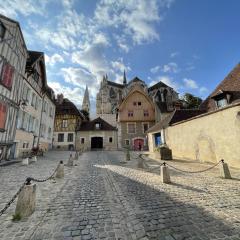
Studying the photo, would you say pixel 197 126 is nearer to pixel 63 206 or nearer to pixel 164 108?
pixel 63 206

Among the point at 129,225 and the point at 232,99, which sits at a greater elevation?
the point at 232,99

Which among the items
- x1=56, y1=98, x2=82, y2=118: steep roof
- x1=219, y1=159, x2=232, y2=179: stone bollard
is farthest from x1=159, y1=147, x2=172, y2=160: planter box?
x1=56, y1=98, x2=82, y2=118: steep roof

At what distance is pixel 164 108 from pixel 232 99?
16864 millimetres

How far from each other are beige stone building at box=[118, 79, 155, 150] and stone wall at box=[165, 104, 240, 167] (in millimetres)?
14276

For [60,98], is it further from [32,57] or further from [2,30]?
[2,30]

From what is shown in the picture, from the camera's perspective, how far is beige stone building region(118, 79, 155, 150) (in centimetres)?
2841

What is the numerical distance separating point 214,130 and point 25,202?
995 cm

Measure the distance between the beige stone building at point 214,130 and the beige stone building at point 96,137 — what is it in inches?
565

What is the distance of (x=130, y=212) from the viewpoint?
3551 millimetres

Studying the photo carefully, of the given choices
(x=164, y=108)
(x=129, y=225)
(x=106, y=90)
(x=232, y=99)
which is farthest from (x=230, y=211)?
(x=106, y=90)

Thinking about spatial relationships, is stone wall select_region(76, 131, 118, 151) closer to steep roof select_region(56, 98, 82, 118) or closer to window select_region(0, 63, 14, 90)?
steep roof select_region(56, 98, 82, 118)

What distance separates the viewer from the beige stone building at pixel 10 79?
10.0m

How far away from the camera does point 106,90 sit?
66500 millimetres

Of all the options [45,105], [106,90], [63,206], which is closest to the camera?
[63,206]
